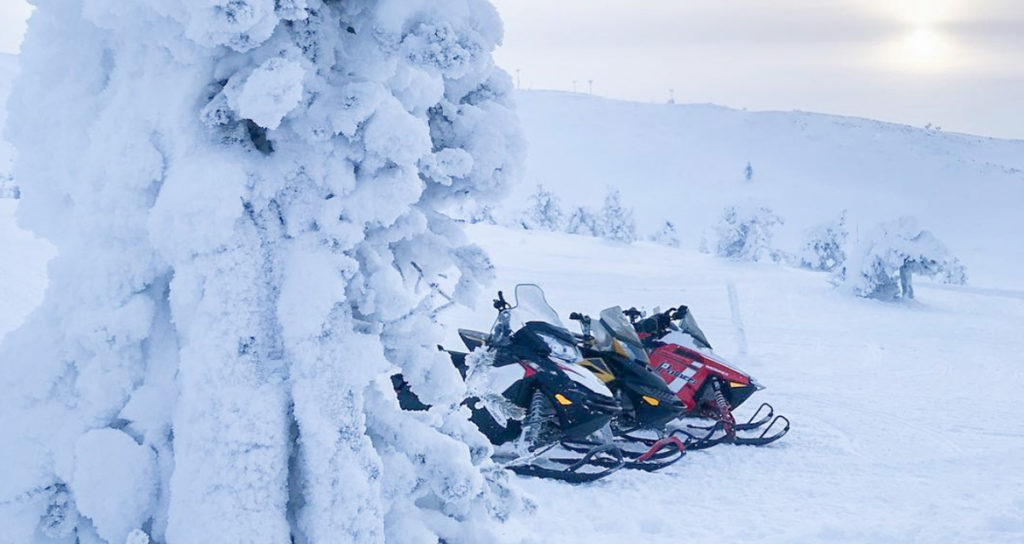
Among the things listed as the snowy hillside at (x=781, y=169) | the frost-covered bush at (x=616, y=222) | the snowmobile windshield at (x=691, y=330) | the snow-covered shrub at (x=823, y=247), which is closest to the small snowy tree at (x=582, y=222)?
the frost-covered bush at (x=616, y=222)

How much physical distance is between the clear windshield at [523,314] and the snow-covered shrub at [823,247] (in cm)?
3012

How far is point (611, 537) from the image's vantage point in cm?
517

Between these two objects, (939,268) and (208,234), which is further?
(939,268)

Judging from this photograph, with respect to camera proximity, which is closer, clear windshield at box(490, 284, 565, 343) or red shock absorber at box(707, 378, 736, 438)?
clear windshield at box(490, 284, 565, 343)

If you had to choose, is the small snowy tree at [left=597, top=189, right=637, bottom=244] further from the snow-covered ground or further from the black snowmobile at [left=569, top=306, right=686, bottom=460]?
the black snowmobile at [left=569, top=306, right=686, bottom=460]

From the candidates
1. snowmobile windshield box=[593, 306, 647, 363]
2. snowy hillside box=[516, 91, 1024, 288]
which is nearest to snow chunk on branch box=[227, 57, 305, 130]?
snowmobile windshield box=[593, 306, 647, 363]

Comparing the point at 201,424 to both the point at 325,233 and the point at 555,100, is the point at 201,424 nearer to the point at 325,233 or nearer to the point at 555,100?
the point at 325,233

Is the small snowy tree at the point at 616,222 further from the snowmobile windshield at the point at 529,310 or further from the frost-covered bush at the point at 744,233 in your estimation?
the snowmobile windshield at the point at 529,310

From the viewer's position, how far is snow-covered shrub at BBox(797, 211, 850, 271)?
3478 cm

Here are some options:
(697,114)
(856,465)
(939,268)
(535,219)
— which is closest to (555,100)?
(697,114)

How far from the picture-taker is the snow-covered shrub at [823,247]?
34.8 meters

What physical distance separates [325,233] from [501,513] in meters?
1.46

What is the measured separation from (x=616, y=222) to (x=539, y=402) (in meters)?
27.3

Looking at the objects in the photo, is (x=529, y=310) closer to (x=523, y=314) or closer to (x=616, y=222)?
(x=523, y=314)
